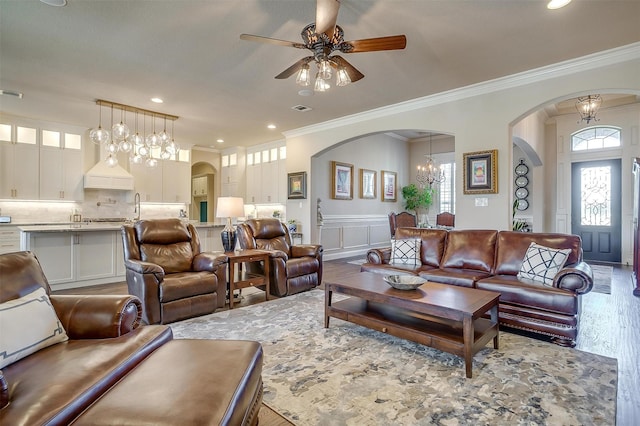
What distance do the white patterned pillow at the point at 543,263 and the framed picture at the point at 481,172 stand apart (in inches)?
49.9

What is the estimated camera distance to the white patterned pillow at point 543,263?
312 cm

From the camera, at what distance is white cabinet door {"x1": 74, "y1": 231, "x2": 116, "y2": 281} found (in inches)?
183

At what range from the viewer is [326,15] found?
2246 mm

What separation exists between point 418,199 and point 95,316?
27.5ft

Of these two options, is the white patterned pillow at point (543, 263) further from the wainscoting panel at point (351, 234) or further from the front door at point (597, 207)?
the front door at point (597, 207)

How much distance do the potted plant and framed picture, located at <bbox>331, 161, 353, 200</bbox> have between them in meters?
2.15

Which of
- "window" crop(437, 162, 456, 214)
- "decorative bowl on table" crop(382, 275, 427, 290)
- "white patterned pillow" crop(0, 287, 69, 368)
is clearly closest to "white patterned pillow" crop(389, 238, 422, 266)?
"decorative bowl on table" crop(382, 275, 427, 290)

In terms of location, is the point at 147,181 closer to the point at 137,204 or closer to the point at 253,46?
the point at 137,204

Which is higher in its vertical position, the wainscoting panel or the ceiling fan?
the ceiling fan

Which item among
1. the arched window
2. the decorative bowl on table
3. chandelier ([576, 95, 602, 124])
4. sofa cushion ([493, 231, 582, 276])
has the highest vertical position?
chandelier ([576, 95, 602, 124])

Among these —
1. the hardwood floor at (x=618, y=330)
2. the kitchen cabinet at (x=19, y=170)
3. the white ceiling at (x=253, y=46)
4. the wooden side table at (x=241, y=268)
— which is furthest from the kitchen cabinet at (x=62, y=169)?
the wooden side table at (x=241, y=268)

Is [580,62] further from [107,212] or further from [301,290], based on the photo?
[107,212]

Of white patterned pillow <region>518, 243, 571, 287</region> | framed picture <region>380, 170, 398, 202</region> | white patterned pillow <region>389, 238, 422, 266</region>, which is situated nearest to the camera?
white patterned pillow <region>518, 243, 571, 287</region>

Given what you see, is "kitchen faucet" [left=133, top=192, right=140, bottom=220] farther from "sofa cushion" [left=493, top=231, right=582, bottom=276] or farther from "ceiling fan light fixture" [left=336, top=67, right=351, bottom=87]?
"sofa cushion" [left=493, top=231, right=582, bottom=276]
